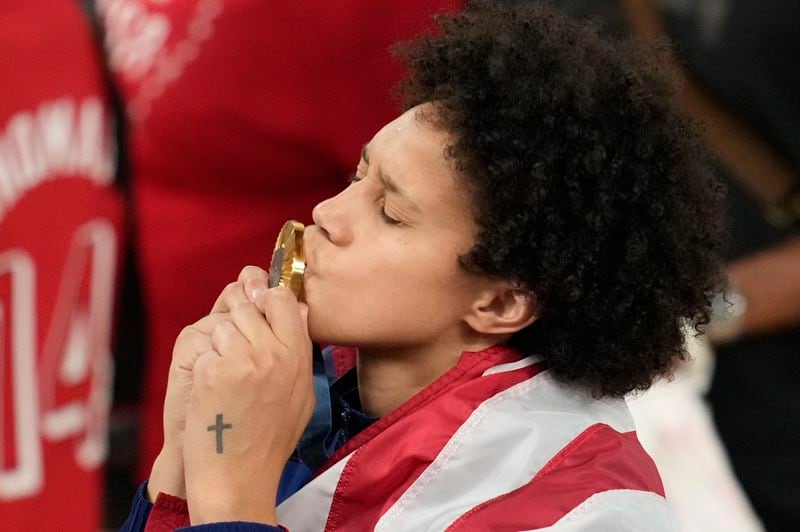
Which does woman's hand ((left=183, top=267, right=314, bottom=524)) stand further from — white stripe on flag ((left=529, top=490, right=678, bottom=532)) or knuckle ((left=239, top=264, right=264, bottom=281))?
white stripe on flag ((left=529, top=490, right=678, bottom=532))

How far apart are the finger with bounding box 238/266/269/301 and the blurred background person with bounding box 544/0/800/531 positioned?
0.97 m

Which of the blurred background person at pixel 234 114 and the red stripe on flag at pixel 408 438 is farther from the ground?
the blurred background person at pixel 234 114

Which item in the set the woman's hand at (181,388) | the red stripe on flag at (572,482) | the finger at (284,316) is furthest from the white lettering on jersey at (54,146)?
the red stripe on flag at (572,482)

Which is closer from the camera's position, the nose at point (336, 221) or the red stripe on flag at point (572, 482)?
the red stripe on flag at point (572, 482)

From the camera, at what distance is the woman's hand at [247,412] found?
1121mm

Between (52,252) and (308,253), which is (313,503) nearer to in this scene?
(308,253)

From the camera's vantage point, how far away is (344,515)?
3.86 ft

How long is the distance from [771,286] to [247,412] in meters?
1.20

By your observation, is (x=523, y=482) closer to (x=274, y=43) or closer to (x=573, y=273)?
(x=573, y=273)

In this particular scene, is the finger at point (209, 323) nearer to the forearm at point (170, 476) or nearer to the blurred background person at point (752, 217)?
the forearm at point (170, 476)

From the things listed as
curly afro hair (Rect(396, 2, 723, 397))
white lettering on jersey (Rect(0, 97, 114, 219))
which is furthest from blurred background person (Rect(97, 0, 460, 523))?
curly afro hair (Rect(396, 2, 723, 397))

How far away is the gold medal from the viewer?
47.2 inches

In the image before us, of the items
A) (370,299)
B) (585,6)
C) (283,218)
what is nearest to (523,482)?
(370,299)

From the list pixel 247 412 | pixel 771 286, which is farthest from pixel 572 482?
pixel 771 286
